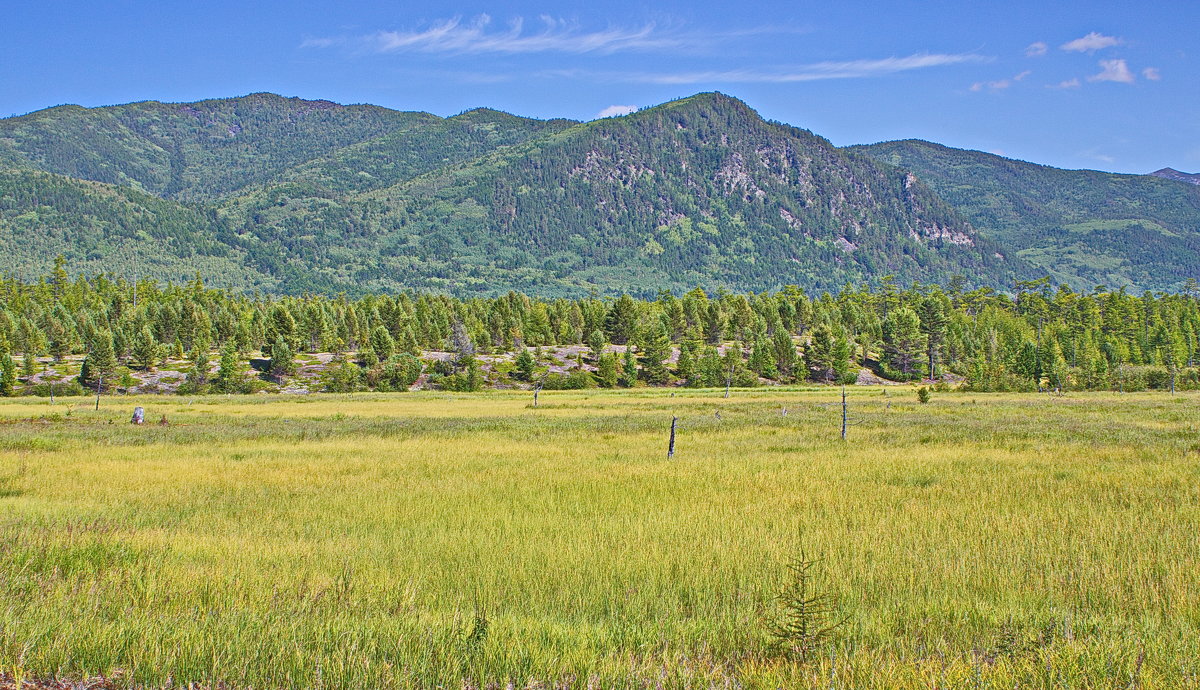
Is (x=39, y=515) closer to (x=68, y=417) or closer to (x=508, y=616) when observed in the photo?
(x=508, y=616)

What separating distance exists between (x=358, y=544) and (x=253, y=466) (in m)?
11.8

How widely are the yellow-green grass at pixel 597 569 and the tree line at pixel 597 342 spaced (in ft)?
287

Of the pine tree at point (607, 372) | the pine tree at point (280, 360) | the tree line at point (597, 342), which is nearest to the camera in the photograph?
the tree line at point (597, 342)

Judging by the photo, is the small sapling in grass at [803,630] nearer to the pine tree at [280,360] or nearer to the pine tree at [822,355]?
the pine tree at [280,360]

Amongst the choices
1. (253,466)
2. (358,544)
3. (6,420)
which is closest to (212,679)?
(358,544)

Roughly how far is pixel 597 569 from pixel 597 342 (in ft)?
379

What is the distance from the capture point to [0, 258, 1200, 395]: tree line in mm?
107938

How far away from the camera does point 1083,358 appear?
12362 centimetres

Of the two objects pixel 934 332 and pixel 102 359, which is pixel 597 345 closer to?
pixel 934 332

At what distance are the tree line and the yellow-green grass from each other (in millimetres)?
87421

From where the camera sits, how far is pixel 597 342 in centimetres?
12556

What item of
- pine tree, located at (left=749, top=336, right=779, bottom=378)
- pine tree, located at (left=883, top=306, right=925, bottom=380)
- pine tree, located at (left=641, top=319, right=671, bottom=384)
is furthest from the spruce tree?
pine tree, located at (left=883, top=306, right=925, bottom=380)

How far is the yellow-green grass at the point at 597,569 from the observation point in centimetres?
658

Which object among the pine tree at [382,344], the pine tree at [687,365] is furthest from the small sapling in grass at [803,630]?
the pine tree at [382,344]
